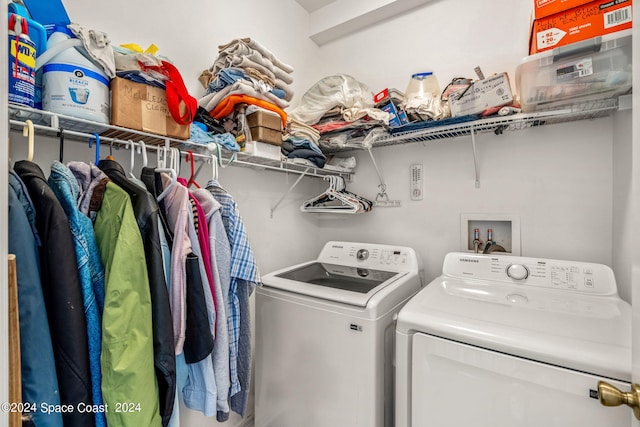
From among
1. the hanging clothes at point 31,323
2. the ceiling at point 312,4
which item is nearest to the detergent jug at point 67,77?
the hanging clothes at point 31,323

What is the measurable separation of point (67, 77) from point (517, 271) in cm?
189

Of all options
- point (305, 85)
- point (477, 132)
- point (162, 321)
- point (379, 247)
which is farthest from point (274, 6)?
point (162, 321)

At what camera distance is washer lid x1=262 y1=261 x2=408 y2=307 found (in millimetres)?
1286

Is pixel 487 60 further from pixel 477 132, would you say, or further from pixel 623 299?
pixel 623 299

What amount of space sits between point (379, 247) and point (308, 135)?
2.71ft

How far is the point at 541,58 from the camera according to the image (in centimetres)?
116

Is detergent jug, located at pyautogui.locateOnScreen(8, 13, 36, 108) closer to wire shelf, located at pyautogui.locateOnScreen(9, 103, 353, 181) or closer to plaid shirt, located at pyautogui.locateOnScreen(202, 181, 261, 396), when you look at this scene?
wire shelf, located at pyautogui.locateOnScreen(9, 103, 353, 181)

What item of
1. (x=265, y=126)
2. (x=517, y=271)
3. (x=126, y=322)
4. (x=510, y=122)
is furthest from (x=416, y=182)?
(x=126, y=322)

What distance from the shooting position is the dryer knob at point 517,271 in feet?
4.42

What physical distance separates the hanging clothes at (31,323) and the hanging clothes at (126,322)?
114 millimetres

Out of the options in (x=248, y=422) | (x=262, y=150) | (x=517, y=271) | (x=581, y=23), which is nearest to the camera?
(x=581, y=23)

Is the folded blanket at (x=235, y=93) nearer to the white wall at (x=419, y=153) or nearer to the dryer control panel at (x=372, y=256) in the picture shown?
the white wall at (x=419, y=153)

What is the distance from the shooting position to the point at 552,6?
1143mm

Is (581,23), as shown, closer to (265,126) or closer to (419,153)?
(419,153)
